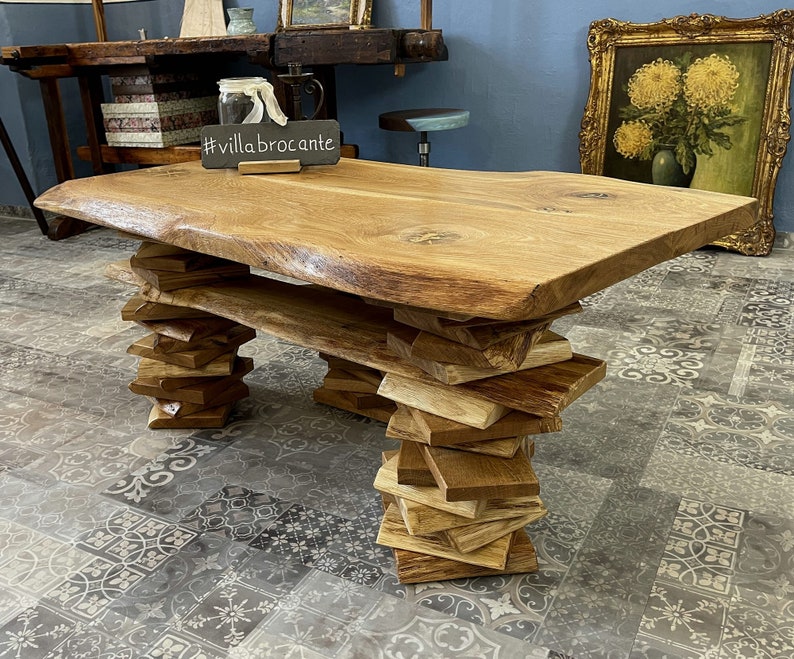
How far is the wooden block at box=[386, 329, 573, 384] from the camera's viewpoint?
1.28 meters

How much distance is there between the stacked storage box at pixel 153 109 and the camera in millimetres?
3766

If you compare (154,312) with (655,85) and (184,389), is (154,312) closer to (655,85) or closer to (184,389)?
(184,389)

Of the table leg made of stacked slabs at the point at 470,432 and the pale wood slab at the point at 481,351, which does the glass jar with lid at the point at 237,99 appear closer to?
the table leg made of stacked slabs at the point at 470,432

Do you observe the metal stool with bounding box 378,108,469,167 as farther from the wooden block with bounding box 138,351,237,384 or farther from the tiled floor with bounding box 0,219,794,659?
the wooden block with bounding box 138,351,237,384

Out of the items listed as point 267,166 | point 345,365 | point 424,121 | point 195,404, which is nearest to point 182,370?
point 195,404

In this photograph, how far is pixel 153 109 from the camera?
12.4 ft

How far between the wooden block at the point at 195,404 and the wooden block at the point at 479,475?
0.84 metres

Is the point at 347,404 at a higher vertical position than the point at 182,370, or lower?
lower

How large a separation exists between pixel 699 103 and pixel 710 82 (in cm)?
9

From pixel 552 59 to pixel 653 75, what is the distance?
1.58ft

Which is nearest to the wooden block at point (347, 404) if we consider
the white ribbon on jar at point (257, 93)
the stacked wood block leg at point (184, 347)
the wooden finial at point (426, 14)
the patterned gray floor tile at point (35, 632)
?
the stacked wood block leg at point (184, 347)

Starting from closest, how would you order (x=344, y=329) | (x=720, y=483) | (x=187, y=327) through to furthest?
(x=344, y=329)
(x=720, y=483)
(x=187, y=327)

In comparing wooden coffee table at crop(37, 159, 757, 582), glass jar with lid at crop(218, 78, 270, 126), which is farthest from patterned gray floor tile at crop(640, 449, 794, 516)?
glass jar with lid at crop(218, 78, 270, 126)

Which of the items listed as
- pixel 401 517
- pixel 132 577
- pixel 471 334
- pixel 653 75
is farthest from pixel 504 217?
pixel 653 75
